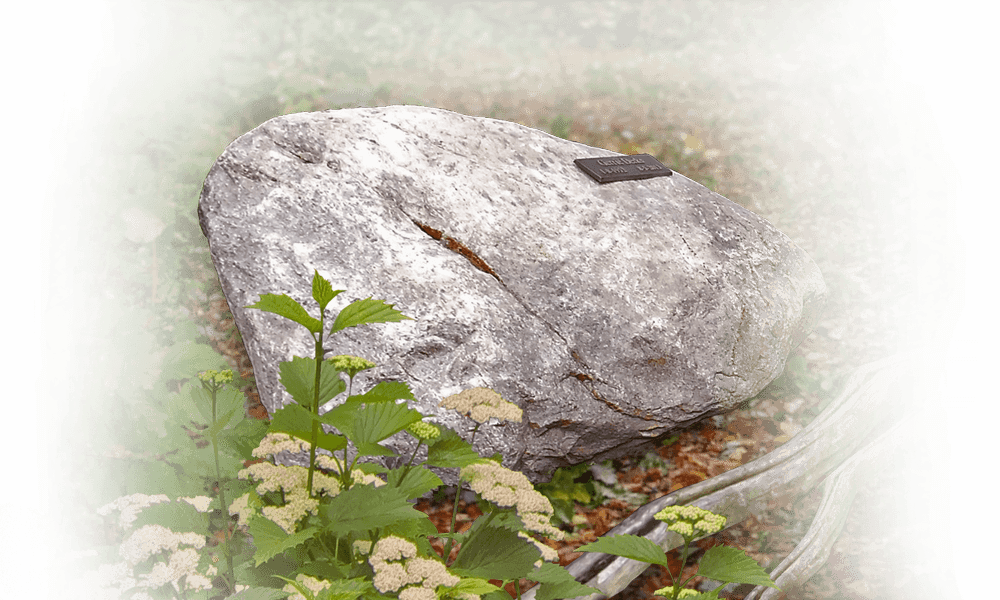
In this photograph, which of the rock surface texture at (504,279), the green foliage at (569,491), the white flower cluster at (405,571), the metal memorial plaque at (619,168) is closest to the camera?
the white flower cluster at (405,571)

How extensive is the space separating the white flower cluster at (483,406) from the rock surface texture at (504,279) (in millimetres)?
1033

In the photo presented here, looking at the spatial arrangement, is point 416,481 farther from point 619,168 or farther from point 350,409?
point 619,168

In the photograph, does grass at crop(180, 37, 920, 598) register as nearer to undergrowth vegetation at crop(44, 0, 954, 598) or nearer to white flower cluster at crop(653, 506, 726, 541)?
undergrowth vegetation at crop(44, 0, 954, 598)

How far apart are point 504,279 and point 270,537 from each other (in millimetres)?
1917

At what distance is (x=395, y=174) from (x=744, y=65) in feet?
13.1

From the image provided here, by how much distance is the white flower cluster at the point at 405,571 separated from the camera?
143cm

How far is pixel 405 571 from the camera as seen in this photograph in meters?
1.47

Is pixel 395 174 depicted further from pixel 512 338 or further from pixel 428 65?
pixel 428 65

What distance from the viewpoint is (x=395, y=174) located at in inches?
136

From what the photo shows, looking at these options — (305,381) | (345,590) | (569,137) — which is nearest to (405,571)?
(345,590)

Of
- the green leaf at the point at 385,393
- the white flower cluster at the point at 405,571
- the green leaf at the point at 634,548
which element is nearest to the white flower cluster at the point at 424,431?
the green leaf at the point at 385,393

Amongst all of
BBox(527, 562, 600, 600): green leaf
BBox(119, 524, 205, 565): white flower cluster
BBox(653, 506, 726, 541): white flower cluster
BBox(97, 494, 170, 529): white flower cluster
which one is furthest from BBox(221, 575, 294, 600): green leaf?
BBox(653, 506, 726, 541): white flower cluster

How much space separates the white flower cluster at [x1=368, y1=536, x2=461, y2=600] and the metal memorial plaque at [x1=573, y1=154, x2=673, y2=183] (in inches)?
105

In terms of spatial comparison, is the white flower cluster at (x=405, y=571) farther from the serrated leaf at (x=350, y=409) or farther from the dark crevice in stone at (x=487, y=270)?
the dark crevice in stone at (x=487, y=270)
